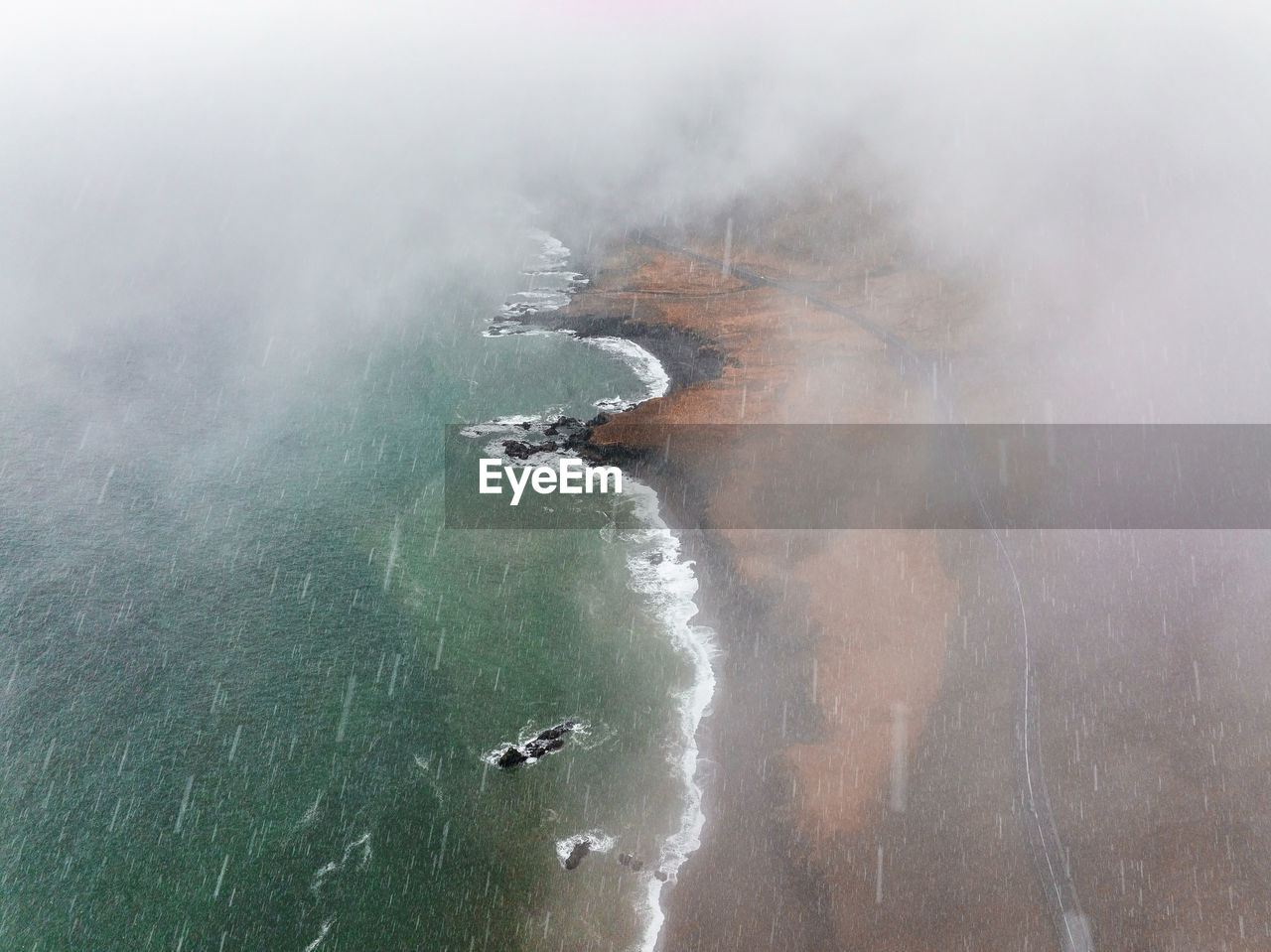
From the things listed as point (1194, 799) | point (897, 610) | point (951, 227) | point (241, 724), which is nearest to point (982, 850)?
point (1194, 799)

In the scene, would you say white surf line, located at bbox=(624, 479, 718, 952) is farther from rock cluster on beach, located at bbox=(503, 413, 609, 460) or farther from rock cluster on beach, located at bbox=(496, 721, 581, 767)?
rock cluster on beach, located at bbox=(503, 413, 609, 460)

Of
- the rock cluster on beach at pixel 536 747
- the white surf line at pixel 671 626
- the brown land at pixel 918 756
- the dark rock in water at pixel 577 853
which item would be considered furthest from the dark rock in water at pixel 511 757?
the brown land at pixel 918 756

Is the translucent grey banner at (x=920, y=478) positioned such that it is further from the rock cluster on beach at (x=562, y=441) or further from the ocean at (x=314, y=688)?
the ocean at (x=314, y=688)

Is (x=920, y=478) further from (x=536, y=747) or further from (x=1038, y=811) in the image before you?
(x=536, y=747)

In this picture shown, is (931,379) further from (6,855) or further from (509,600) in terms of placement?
(6,855)

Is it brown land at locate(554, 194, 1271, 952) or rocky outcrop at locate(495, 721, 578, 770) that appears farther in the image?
rocky outcrop at locate(495, 721, 578, 770)

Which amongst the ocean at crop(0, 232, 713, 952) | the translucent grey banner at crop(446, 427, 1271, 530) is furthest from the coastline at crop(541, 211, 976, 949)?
the ocean at crop(0, 232, 713, 952)
